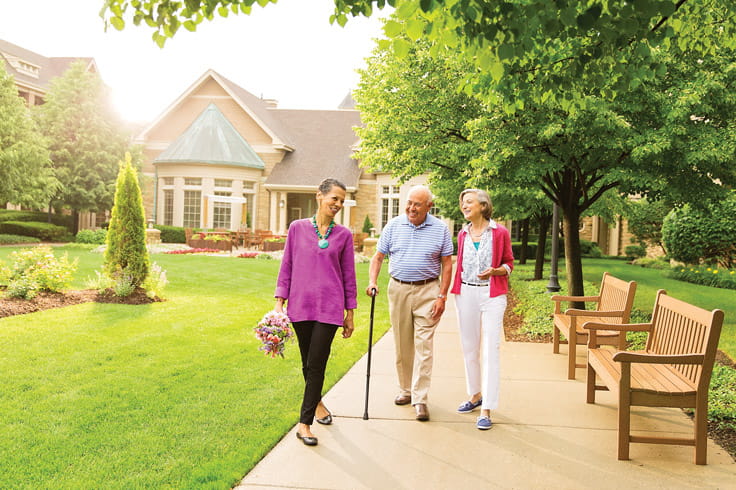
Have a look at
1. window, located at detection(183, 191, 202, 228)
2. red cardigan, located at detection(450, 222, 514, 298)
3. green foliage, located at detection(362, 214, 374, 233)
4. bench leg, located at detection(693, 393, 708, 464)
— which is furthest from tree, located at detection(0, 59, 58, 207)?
bench leg, located at detection(693, 393, 708, 464)

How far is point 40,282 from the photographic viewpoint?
10719 mm

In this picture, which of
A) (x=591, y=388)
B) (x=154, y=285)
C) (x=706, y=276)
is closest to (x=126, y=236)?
(x=154, y=285)

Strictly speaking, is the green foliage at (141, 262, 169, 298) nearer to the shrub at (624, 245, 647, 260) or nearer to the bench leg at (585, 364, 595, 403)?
the bench leg at (585, 364, 595, 403)

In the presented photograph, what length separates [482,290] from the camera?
533 cm

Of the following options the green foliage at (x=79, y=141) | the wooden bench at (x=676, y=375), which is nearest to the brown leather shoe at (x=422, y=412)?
the wooden bench at (x=676, y=375)

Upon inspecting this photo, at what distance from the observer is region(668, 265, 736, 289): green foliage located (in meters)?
17.0

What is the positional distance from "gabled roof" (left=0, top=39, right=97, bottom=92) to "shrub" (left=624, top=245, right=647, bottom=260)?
3590 centimetres

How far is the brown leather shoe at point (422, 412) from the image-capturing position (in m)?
5.17

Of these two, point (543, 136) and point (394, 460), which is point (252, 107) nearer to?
point (543, 136)

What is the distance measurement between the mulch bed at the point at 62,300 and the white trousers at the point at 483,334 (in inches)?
282

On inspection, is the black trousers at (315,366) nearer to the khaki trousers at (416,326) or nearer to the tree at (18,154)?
the khaki trousers at (416,326)

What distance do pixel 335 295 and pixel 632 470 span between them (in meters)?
2.33

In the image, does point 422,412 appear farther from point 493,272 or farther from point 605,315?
point 605,315

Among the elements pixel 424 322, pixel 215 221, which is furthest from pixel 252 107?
pixel 424 322
